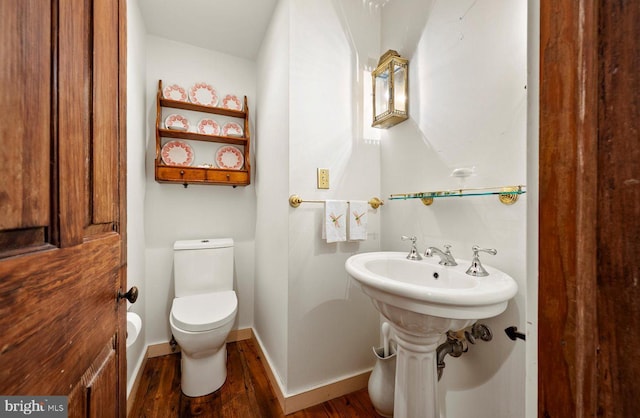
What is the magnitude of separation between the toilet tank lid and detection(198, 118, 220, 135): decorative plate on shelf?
886 mm

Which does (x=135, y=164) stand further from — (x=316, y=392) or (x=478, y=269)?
(x=478, y=269)

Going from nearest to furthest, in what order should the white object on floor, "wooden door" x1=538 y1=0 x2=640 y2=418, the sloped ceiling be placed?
1. "wooden door" x1=538 y1=0 x2=640 y2=418
2. the white object on floor
3. the sloped ceiling

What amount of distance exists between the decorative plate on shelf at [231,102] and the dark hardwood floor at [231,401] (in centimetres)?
206

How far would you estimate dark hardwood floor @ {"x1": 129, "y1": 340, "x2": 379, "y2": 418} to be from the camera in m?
1.27

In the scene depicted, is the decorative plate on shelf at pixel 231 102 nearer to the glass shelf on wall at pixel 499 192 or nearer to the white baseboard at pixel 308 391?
the glass shelf on wall at pixel 499 192

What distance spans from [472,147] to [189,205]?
1.98 meters

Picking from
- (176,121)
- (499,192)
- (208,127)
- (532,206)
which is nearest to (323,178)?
(499,192)

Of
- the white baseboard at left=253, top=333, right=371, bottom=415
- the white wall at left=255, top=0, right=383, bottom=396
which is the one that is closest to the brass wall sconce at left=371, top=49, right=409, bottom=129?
the white wall at left=255, top=0, right=383, bottom=396

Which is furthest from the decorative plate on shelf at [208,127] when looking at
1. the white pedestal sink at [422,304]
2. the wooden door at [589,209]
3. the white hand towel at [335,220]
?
the wooden door at [589,209]

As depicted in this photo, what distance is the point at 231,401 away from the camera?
4.46ft

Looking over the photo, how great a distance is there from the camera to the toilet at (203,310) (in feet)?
4.44

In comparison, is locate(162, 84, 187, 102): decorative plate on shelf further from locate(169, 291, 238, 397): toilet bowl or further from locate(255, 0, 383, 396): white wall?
locate(169, 291, 238, 397): toilet bowl

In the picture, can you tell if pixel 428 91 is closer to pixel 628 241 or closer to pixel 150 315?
pixel 628 241

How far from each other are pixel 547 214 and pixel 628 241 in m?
0.07
